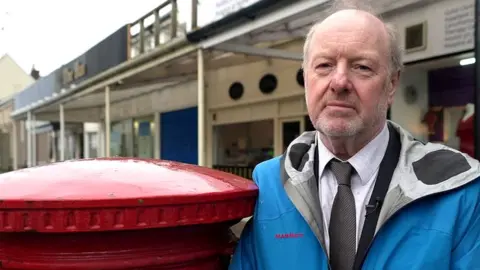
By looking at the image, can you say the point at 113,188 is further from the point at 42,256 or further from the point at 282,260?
the point at 282,260

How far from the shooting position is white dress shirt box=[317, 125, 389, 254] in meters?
1.41

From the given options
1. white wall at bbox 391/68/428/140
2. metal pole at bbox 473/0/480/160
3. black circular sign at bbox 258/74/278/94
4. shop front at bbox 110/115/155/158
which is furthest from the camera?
shop front at bbox 110/115/155/158

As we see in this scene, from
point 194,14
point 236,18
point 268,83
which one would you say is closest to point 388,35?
point 236,18

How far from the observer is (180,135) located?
41.0ft

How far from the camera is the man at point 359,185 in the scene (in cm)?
122

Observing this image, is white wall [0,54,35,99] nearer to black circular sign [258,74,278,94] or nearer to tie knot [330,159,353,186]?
black circular sign [258,74,278,94]

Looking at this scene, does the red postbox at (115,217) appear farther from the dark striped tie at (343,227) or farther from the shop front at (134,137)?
the shop front at (134,137)

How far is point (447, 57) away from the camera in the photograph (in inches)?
223

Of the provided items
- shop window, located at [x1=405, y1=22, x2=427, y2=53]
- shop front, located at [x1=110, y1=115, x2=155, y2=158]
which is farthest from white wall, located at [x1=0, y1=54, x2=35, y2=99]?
shop window, located at [x1=405, y1=22, x2=427, y2=53]

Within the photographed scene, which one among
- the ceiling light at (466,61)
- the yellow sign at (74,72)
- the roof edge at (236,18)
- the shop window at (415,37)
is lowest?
the ceiling light at (466,61)

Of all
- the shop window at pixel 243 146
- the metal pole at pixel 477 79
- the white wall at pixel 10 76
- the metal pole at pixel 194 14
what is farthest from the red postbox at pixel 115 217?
the white wall at pixel 10 76

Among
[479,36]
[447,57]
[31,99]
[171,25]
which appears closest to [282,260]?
[479,36]

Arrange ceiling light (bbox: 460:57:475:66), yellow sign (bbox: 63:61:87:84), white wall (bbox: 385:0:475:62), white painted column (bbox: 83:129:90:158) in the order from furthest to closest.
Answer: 1. white painted column (bbox: 83:129:90:158)
2. yellow sign (bbox: 63:61:87:84)
3. ceiling light (bbox: 460:57:475:66)
4. white wall (bbox: 385:0:475:62)

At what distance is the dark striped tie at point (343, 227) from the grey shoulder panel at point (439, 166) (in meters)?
0.21
